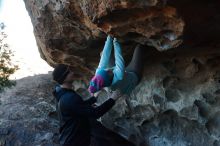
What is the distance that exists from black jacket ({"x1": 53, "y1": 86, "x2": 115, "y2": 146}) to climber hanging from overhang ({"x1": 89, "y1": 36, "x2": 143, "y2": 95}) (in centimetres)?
32

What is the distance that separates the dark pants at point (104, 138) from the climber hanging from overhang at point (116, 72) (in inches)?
50.7

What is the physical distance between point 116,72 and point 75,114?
798 millimetres

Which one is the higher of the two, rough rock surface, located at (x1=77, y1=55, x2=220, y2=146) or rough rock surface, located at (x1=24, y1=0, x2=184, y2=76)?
rough rock surface, located at (x1=24, y1=0, x2=184, y2=76)

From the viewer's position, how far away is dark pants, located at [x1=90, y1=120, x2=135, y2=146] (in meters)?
6.45

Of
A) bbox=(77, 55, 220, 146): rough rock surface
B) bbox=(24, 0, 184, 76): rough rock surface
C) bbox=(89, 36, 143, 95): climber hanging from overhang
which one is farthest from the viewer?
bbox=(77, 55, 220, 146): rough rock surface

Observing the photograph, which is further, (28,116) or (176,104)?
(28,116)

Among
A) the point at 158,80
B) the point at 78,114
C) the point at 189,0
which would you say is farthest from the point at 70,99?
the point at 189,0

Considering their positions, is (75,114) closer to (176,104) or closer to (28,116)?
(176,104)

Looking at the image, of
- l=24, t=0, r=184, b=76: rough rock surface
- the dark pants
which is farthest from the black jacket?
l=24, t=0, r=184, b=76: rough rock surface

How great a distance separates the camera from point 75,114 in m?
5.54

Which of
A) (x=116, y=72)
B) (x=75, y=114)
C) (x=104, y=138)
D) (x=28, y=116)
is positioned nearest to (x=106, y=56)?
(x=116, y=72)

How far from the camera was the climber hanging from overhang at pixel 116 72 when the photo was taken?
5.11m

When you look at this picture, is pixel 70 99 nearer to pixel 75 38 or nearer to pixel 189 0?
pixel 75 38

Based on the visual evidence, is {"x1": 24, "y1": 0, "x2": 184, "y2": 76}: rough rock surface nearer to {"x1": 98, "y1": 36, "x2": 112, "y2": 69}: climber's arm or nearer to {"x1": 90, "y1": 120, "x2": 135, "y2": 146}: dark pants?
{"x1": 98, "y1": 36, "x2": 112, "y2": 69}: climber's arm
